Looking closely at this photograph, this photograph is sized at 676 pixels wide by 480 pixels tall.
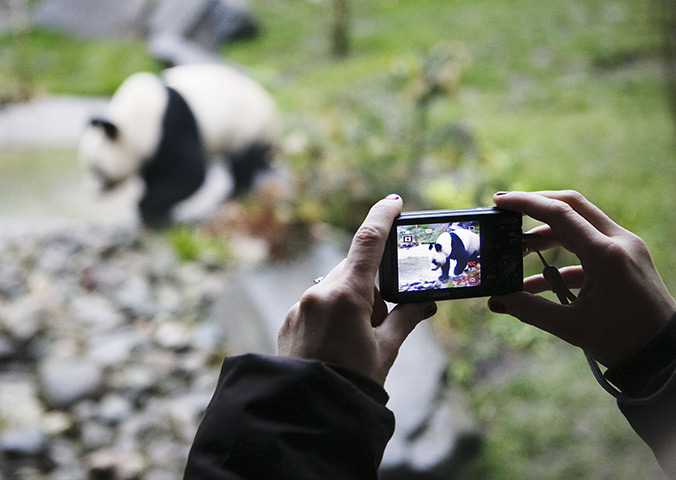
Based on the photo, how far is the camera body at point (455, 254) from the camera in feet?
1.74

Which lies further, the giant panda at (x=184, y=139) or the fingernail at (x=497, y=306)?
the giant panda at (x=184, y=139)

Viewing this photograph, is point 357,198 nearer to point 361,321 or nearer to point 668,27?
point 668,27

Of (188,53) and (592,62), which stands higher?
(188,53)

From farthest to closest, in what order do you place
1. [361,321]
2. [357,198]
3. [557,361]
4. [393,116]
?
[393,116], [357,198], [557,361], [361,321]

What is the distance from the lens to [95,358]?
172cm

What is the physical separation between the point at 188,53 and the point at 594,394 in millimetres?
1713

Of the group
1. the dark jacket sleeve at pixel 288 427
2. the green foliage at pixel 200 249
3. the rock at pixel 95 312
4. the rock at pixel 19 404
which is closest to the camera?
the dark jacket sleeve at pixel 288 427

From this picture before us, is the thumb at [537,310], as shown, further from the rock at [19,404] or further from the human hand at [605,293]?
the rock at [19,404]

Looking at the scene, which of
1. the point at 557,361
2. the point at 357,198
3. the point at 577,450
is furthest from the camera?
the point at 357,198

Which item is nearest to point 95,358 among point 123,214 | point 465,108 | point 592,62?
point 123,214

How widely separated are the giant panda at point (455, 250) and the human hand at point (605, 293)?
0.06 meters

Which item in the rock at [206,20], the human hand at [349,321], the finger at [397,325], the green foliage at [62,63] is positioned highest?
the rock at [206,20]

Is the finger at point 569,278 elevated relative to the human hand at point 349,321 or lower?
lower

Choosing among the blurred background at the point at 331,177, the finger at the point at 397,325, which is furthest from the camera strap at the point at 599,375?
the blurred background at the point at 331,177
